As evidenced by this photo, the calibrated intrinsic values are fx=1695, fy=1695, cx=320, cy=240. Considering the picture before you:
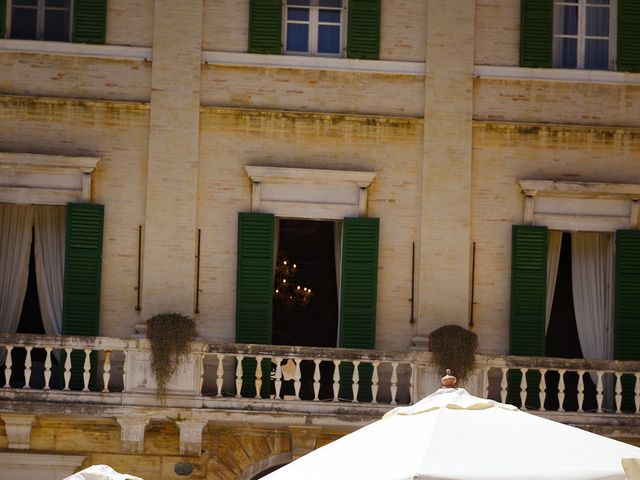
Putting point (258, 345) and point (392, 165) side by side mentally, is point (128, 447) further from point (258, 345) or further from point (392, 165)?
point (392, 165)

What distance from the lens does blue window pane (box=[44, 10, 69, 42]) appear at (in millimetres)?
22688

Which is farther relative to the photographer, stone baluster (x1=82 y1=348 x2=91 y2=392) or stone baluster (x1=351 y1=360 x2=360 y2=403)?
stone baluster (x1=351 y1=360 x2=360 y2=403)

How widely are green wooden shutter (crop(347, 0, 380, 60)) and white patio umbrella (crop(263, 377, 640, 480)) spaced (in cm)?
982

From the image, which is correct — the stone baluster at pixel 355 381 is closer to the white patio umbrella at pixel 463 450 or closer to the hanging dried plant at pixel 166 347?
the hanging dried plant at pixel 166 347

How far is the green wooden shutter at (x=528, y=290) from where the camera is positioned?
2225 centimetres

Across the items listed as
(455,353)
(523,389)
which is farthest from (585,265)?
(455,353)

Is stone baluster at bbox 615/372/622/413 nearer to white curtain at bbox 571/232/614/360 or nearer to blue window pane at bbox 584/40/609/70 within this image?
white curtain at bbox 571/232/614/360

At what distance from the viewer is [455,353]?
2108 cm

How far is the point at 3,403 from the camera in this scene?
67.8ft

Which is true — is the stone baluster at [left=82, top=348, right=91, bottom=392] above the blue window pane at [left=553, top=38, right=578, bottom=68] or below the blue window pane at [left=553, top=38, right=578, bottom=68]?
below

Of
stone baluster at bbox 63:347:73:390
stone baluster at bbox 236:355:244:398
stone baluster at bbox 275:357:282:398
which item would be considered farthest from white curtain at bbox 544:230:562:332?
stone baluster at bbox 63:347:73:390

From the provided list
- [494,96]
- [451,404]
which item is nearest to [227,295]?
[494,96]

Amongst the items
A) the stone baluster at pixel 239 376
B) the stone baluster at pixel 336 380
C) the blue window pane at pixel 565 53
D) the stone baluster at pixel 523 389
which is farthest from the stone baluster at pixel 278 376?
the blue window pane at pixel 565 53

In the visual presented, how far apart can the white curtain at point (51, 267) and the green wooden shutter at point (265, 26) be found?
339 cm
